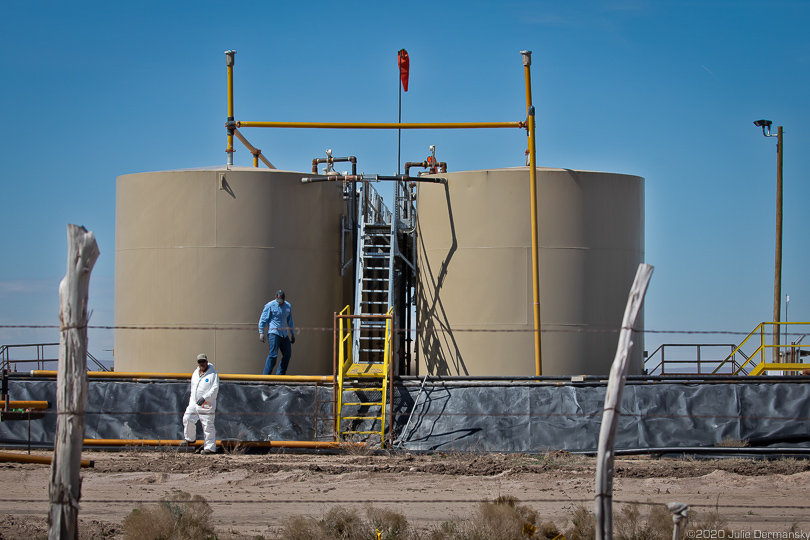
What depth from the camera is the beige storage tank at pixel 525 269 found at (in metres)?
17.8

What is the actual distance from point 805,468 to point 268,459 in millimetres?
7803

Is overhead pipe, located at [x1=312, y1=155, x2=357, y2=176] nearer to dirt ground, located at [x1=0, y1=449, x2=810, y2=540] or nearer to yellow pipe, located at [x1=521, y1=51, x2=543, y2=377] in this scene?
yellow pipe, located at [x1=521, y1=51, x2=543, y2=377]

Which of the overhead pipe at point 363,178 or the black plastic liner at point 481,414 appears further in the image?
the overhead pipe at point 363,178

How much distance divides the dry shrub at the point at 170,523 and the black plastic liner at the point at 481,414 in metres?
5.51

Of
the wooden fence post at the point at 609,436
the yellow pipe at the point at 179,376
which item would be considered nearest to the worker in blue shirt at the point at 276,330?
the yellow pipe at the point at 179,376

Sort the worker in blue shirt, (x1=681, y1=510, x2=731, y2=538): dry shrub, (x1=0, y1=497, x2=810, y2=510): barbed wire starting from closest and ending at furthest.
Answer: (x1=681, y1=510, x2=731, y2=538): dry shrub, (x1=0, y1=497, x2=810, y2=510): barbed wire, the worker in blue shirt

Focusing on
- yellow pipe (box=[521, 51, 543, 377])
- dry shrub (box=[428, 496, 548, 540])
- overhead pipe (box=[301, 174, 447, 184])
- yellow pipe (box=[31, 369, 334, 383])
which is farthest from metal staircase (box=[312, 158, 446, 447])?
dry shrub (box=[428, 496, 548, 540])

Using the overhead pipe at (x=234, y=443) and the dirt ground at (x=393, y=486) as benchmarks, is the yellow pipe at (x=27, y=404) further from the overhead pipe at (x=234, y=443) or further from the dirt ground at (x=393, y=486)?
the dirt ground at (x=393, y=486)

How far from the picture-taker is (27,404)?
1455 cm

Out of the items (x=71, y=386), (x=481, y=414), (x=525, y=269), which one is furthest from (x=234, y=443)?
(x=71, y=386)

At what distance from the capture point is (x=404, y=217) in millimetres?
19484

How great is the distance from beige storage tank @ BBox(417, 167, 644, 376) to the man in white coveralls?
5289 mm

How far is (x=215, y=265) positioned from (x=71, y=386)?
1088cm

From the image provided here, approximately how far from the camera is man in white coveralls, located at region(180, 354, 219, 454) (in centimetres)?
1385
